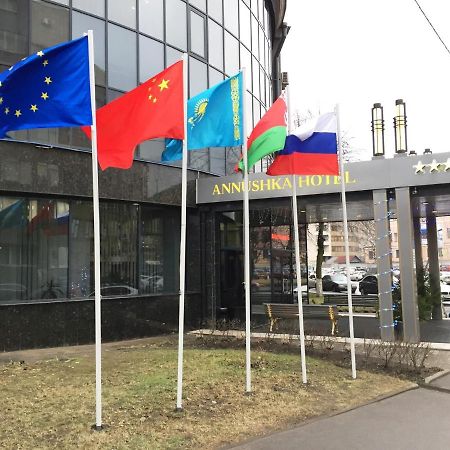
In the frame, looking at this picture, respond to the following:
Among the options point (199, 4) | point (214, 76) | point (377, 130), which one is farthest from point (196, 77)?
point (377, 130)

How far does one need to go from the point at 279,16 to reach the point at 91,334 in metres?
17.0

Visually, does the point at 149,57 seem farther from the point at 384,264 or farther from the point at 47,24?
the point at 384,264

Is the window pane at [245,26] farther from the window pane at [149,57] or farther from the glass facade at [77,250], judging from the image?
the glass facade at [77,250]

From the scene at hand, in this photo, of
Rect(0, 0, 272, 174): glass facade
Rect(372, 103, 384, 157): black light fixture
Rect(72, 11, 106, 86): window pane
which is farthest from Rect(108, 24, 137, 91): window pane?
Rect(372, 103, 384, 157): black light fixture

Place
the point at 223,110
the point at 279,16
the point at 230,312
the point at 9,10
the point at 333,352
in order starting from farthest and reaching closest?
the point at 279,16 < the point at 230,312 < the point at 9,10 < the point at 333,352 < the point at 223,110

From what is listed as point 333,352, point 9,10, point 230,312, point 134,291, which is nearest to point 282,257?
point 230,312

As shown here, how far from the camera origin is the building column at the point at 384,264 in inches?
475

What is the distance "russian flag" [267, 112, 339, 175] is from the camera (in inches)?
329

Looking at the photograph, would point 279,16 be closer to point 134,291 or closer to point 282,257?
point 282,257

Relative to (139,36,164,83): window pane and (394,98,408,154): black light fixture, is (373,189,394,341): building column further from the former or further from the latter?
(139,36,164,83): window pane

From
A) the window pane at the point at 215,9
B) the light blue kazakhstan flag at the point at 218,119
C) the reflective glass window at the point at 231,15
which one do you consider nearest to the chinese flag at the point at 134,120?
the light blue kazakhstan flag at the point at 218,119

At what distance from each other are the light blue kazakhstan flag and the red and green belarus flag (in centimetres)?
45

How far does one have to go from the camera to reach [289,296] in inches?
730

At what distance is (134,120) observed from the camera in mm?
6387
